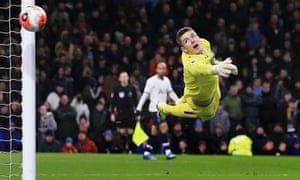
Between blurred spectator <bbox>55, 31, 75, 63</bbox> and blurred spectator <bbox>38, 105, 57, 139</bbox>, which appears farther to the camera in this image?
blurred spectator <bbox>55, 31, 75, 63</bbox>

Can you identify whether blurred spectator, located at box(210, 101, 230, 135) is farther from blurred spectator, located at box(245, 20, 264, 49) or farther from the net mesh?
the net mesh

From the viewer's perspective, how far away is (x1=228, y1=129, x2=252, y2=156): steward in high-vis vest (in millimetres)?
20823

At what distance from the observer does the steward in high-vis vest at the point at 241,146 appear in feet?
68.3

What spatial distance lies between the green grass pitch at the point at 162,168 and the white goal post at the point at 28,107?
3.61 metres

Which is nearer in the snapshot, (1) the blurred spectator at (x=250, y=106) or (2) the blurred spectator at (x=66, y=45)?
(1) the blurred spectator at (x=250, y=106)

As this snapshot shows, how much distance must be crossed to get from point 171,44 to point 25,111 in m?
14.3

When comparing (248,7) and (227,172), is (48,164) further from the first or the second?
(248,7)

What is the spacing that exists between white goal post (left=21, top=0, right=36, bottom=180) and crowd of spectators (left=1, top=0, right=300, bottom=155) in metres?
11.1

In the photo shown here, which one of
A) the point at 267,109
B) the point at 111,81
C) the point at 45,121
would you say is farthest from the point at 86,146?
the point at 267,109

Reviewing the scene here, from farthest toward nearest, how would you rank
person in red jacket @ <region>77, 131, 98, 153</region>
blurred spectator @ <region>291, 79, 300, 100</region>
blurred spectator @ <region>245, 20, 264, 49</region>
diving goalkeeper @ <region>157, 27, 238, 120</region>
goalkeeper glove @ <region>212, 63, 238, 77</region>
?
blurred spectator @ <region>245, 20, 264, 49</region>, blurred spectator @ <region>291, 79, 300, 100</region>, person in red jacket @ <region>77, 131, 98, 153</region>, diving goalkeeper @ <region>157, 27, 238, 120</region>, goalkeeper glove @ <region>212, 63, 238, 77</region>

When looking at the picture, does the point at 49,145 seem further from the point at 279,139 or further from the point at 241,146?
the point at 279,139

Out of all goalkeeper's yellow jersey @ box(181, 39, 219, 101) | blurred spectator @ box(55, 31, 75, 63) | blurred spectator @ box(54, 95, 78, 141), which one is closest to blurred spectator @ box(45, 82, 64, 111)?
blurred spectator @ box(54, 95, 78, 141)

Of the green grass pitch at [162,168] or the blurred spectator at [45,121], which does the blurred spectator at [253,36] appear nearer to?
the green grass pitch at [162,168]

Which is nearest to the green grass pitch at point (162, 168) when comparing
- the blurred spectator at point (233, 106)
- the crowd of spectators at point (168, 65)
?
the crowd of spectators at point (168, 65)
